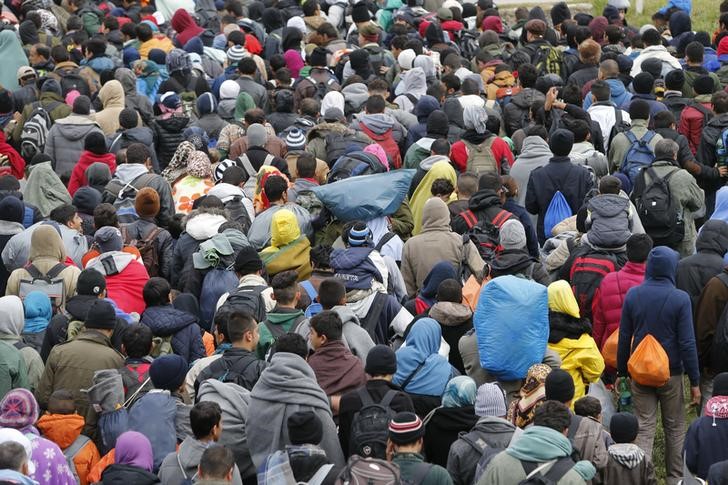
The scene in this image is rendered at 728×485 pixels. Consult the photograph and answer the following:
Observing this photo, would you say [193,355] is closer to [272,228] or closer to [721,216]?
[272,228]

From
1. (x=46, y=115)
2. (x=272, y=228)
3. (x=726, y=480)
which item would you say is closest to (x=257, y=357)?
(x=272, y=228)

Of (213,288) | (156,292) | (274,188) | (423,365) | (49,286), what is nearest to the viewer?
(423,365)

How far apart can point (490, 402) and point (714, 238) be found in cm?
305

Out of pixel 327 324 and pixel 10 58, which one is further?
pixel 10 58

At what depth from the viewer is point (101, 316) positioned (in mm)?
9984

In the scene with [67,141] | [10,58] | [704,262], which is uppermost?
[704,262]

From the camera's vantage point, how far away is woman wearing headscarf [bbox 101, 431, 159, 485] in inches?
325

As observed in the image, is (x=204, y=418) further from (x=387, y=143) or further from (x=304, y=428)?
(x=387, y=143)

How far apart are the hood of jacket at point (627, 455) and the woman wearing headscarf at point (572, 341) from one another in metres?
1.21

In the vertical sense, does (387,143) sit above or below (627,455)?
below

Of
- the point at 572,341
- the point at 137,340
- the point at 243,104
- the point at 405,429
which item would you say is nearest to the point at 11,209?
the point at 137,340

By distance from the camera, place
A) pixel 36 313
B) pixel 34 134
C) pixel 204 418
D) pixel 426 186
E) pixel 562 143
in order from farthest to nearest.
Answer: pixel 34 134
pixel 426 186
pixel 562 143
pixel 36 313
pixel 204 418

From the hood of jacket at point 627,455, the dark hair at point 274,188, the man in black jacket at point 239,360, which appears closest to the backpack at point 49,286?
the dark hair at point 274,188

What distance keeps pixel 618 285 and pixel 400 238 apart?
2.57 m
